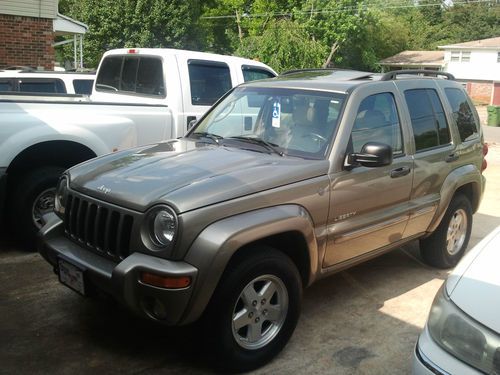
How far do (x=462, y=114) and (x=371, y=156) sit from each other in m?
2.14

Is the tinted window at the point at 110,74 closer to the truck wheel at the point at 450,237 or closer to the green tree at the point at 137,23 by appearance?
the truck wheel at the point at 450,237

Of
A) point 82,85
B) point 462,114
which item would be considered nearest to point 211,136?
point 462,114

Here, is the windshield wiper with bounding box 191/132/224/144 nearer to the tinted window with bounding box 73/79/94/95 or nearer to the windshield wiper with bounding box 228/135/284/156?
the windshield wiper with bounding box 228/135/284/156

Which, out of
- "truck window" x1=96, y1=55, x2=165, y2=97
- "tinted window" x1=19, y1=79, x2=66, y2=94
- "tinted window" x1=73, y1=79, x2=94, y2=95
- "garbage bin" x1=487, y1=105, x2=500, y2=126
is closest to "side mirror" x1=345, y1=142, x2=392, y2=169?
"truck window" x1=96, y1=55, x2=165, y2=97

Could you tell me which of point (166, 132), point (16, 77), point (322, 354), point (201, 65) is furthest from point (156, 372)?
point (16, 77)

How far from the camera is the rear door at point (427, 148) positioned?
14.9 ft

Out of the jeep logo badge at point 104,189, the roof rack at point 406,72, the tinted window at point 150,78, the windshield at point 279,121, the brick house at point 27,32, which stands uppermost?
the brick house at point 27,32

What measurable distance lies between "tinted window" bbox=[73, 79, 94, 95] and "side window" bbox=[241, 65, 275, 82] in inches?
134

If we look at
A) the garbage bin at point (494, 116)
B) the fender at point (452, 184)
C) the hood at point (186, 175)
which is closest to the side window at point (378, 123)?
the hood at point (186, 175)

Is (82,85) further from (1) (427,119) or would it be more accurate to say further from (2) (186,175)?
(2) (186,175)

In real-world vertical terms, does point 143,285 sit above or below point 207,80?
below

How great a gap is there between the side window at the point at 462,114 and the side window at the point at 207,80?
2785 mm

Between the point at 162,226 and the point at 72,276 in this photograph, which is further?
the point at 72,276

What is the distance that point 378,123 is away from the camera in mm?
4262
